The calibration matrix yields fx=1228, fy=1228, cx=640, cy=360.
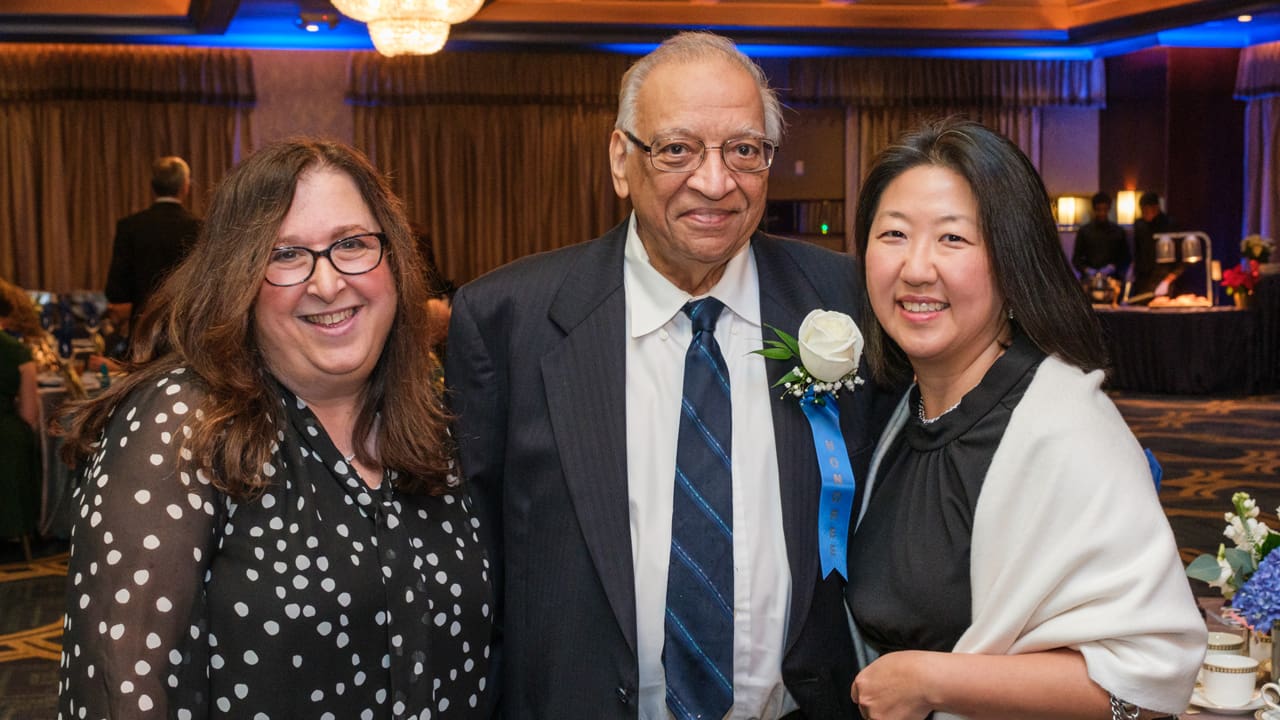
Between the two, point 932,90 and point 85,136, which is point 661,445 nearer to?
point 85,136

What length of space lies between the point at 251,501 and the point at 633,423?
0.73 m

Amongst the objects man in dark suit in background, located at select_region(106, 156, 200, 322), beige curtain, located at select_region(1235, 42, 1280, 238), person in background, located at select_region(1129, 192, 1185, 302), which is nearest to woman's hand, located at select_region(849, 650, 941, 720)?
man in dark suit in background, located at select_region(106, 156, 200, 322)

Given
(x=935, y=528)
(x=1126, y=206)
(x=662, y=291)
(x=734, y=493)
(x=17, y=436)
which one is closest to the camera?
(x=935, y=528)

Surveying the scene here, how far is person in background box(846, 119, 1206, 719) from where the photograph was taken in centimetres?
178

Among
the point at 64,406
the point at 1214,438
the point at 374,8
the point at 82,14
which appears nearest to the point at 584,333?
the point at 64,406

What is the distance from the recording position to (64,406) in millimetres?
1944

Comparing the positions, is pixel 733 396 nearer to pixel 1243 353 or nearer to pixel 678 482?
pixel 678 482

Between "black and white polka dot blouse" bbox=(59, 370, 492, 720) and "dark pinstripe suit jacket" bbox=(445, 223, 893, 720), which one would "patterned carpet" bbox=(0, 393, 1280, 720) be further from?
"black and white polka dot blouse" bbox=(59, 370, 492, 720)

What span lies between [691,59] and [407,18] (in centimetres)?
724

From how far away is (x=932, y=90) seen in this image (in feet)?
47.9

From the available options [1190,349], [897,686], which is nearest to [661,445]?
[897,686]

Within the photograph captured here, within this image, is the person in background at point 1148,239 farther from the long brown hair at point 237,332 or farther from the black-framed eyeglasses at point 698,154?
the long brown hair at point 237,332

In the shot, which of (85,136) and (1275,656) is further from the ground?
(85,136)

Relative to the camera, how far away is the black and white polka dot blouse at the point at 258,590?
66.5 inches
